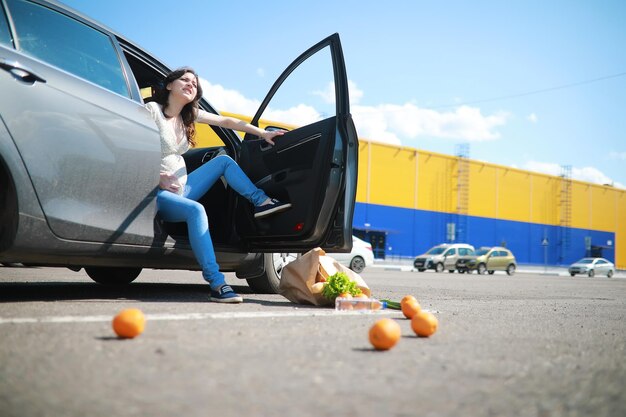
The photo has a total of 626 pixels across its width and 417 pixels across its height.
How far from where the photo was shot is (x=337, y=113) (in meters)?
4.32

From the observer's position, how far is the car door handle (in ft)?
10.1

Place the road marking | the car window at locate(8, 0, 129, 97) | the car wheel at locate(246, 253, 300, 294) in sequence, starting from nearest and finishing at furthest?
1. the road marking
2. the car window at locate(8, 0, 129, 97)
3. the car wheel at locate(246, 253, 300, 294)

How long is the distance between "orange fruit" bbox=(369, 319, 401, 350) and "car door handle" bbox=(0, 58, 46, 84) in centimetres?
235

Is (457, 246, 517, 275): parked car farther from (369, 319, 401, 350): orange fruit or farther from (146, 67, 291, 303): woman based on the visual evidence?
(369, 319, 401, 350): orange fruit

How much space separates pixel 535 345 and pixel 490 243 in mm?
39930

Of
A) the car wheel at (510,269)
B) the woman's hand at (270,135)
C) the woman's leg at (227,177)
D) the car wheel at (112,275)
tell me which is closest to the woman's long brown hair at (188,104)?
the woman's leg at (227,177)

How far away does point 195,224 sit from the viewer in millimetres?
4223

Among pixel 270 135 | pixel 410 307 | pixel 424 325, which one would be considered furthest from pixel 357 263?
pixel 424 325

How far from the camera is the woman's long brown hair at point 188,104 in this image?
4.45 m

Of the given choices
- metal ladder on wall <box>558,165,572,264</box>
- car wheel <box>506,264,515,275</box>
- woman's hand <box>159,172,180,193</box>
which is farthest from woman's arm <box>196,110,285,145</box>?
metal ladder on wall <box>558,165,572,264</box>

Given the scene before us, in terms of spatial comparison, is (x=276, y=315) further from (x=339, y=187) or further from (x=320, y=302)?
(x=339, y=187)

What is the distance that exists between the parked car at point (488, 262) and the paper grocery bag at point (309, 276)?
73.5ft

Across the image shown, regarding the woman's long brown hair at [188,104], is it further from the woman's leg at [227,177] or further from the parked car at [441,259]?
the parked car at [441,259]

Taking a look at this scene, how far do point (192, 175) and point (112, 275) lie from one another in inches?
71.6
